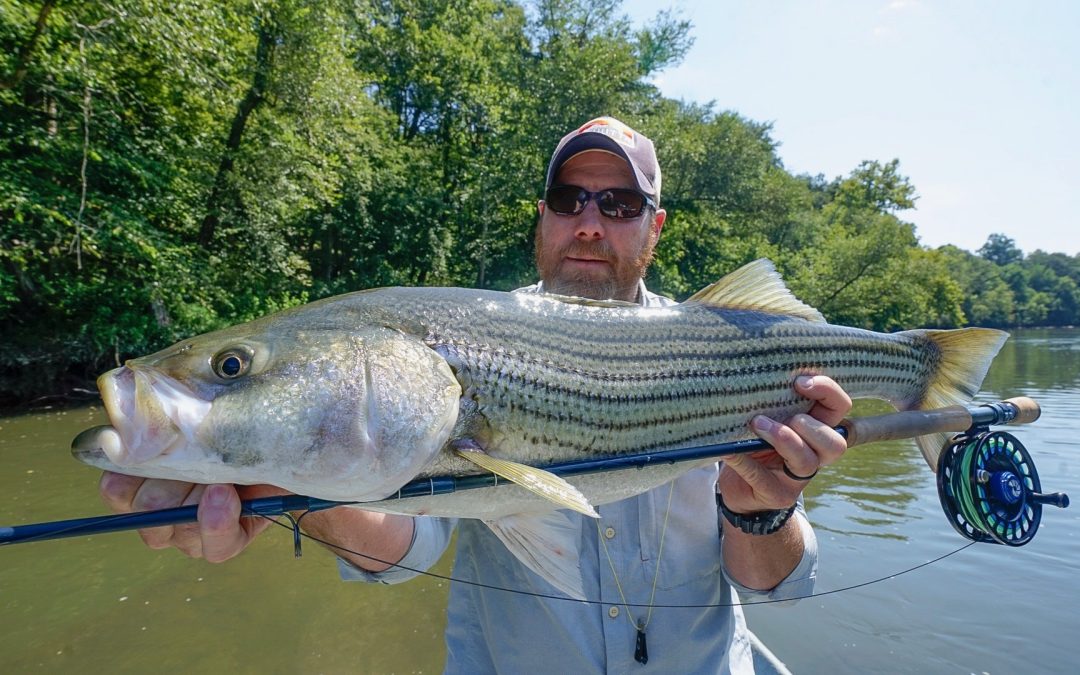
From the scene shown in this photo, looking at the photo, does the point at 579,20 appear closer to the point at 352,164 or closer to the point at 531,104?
the point at 531,104

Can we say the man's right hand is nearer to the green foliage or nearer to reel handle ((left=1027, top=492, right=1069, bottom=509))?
reel handle ((left=1027, top=492, right=1069, bottom=509))

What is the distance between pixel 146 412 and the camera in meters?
1.34

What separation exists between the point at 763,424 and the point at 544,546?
853 mm

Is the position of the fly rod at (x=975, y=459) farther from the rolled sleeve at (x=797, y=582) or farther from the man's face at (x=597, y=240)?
the man's face at (x=597, y=240)

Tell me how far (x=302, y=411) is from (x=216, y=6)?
13.3 meters

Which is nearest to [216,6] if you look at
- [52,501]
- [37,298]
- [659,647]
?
[37,298]

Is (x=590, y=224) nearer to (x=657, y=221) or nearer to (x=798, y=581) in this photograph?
(x=657, y=221)

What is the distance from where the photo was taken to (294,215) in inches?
597

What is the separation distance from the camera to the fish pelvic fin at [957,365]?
2.40m

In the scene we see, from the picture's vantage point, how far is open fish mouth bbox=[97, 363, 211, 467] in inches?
51.5

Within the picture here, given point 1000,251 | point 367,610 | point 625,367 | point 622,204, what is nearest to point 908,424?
point 625,367

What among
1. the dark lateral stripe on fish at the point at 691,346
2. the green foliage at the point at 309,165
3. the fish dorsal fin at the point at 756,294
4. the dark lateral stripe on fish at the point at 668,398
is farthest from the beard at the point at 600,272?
the green foliage at the point at 309,165

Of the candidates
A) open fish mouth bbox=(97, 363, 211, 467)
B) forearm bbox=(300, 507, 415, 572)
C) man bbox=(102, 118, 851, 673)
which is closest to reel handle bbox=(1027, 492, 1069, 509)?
man bbox=(102, 118, 851, 673)

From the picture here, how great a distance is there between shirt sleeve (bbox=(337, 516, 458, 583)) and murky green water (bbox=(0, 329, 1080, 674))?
2158 mm
